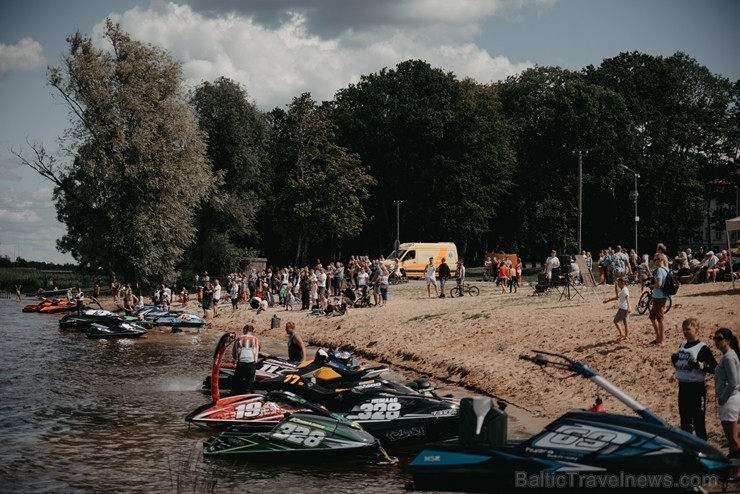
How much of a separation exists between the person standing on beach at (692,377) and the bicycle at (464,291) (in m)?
26.0

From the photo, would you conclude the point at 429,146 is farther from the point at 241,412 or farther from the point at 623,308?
the point at 241,412

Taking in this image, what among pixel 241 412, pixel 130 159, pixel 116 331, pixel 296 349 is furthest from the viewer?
pixel 130 159

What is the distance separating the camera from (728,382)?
11203 mm

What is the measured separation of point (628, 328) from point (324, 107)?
56.2 meters

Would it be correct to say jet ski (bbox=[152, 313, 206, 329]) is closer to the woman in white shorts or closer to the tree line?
the tree line

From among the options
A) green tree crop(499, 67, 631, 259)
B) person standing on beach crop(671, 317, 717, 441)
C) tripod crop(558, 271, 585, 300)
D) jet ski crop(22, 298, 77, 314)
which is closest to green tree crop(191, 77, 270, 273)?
jet ski crop(22, 298, 77, 314)

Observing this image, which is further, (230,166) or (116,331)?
(230,166)

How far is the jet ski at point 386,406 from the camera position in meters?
15.1

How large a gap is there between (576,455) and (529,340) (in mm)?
15760

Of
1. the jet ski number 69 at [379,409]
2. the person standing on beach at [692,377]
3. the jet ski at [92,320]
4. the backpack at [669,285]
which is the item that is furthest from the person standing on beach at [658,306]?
the jet ski at [92,320]

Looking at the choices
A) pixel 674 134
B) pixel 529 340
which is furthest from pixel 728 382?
pixel 674 134

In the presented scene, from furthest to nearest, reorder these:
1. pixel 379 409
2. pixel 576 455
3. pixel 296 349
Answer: pixel 296 349
pixel 379 409
pixel 576 455

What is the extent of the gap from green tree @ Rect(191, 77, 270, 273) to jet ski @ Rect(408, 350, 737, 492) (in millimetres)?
59646

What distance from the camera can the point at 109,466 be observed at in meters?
14.3
